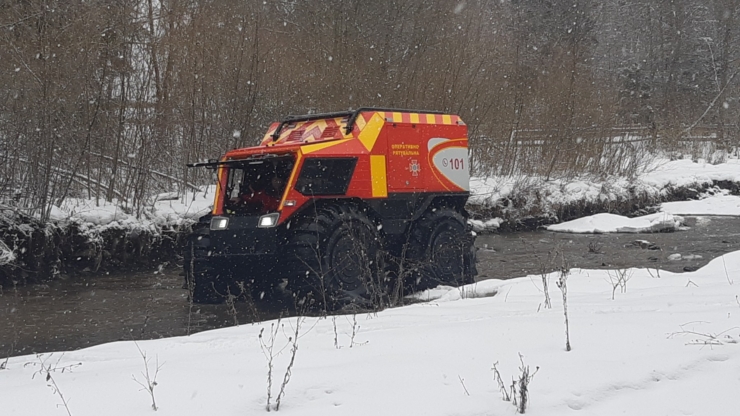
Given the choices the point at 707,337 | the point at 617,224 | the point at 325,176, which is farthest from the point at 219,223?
the point at 617,224

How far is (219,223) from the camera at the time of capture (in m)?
9.30

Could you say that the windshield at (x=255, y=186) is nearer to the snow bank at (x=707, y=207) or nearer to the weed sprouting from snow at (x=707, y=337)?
the weed sprouting from snow at (x=707, y=337)

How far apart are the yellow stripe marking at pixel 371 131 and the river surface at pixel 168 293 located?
2.43 m

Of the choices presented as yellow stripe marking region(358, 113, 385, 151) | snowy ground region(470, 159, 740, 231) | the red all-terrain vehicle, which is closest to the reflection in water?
the red all-terrain vehicle

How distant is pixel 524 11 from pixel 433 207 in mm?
32546

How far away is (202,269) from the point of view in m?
9.61

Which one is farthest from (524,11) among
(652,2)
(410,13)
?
(410,13)

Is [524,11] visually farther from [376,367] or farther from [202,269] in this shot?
[376,367]

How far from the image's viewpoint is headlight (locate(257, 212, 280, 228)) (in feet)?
29.2

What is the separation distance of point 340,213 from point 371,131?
123 cm

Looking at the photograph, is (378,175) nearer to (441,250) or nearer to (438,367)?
(441,250)

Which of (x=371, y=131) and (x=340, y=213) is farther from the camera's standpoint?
(x=371, y=131)

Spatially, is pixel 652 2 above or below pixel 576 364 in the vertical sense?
above

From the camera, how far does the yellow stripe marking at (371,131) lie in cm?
969
